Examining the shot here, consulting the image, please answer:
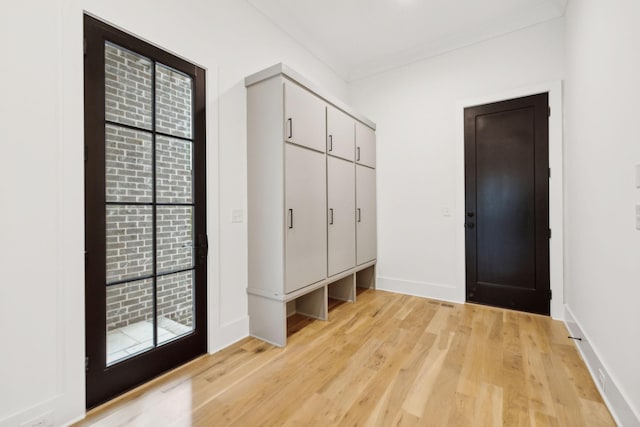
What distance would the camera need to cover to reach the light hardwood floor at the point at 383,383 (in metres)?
1.54

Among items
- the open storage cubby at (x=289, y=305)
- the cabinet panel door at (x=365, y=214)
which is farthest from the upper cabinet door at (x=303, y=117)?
the open storage cubby at (x=289, y=305)

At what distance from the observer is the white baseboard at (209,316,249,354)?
2.24m

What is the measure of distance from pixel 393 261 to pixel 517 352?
1.73 meters

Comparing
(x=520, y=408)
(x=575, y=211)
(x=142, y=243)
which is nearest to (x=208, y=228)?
(x=142, y=243)

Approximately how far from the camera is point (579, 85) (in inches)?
89.9

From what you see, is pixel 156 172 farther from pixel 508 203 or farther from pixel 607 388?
pixel 508 203

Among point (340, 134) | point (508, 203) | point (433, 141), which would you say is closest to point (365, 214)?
point (340, 134)
